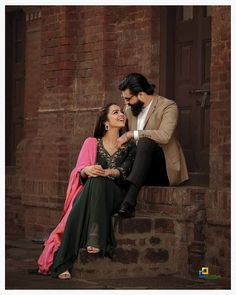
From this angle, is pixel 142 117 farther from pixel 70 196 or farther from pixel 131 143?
pixel 70 196

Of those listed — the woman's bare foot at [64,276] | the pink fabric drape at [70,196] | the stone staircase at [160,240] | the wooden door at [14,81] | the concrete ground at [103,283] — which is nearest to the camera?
the concrete ground at [103,283]

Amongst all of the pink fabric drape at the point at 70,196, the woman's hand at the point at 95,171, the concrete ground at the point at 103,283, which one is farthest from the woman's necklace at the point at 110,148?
the concrete ground at the point at 103,283

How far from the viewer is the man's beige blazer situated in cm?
883

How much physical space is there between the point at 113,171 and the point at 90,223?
545mm

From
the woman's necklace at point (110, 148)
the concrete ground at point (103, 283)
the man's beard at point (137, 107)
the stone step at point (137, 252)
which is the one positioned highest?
the man's beard at point (137, 107)

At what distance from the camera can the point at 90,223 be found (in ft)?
26.4

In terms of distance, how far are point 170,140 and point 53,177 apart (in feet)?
9.93

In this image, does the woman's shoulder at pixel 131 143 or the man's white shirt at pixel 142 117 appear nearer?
the woman's shoulder at pixel 131 143

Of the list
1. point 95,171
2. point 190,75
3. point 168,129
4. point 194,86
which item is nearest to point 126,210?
point 95,171

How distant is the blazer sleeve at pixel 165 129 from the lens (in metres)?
8.72

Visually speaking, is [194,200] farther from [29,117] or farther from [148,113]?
[29,117]

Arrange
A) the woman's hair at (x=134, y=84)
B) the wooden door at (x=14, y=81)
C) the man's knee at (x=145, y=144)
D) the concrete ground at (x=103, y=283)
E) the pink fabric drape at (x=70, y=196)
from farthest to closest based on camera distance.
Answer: the wooden door at (x=14, y=81) < the woman's hair at (x=134, y=84) < the man's knee at (x=145, y=144) < the pink fabric drape at (x=70, y=196) < the concrete ground at (x=103, y=283)

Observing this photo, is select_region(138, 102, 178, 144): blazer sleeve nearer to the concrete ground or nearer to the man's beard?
the man's beard

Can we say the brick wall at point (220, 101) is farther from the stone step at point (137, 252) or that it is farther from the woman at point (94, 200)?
the woman at point (94, 200)
